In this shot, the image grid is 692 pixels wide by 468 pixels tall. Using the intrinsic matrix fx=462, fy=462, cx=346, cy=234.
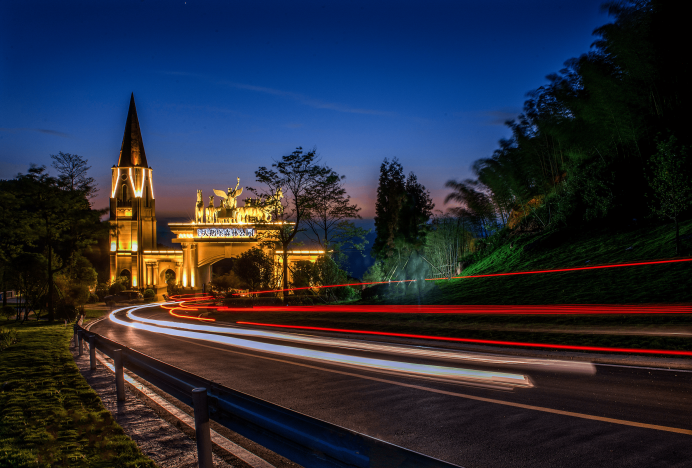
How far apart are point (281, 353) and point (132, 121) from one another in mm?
81618

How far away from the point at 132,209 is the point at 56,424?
8052 cm

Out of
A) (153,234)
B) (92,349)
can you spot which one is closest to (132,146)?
(153,234)

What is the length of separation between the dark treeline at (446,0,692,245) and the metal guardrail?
75.8 feet

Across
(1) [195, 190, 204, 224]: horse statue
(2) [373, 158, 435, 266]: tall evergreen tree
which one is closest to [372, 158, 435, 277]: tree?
(2) [373, 158, 435, 266]: tall evergreen tree

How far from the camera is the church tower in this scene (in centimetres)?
7694

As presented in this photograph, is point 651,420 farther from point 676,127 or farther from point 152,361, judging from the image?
point 676,127

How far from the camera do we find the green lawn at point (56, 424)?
194 inches

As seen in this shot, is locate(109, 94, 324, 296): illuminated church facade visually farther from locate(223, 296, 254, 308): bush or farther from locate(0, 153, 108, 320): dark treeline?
locate(0, 153, 108, 320): dark treeline

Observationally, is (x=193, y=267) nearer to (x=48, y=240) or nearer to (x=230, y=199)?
(x=230, y=199)

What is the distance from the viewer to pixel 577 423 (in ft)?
19.2

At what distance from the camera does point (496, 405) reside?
6898 millimetres

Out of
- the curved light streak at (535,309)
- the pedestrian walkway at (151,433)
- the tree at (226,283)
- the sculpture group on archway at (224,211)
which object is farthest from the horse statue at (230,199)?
the pedestrian walkway at (151,433)

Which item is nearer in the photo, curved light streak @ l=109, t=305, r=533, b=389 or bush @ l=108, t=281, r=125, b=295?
curved light streak @ l=109, t=305, r=533, b=389

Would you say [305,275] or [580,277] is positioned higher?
[305,275]
